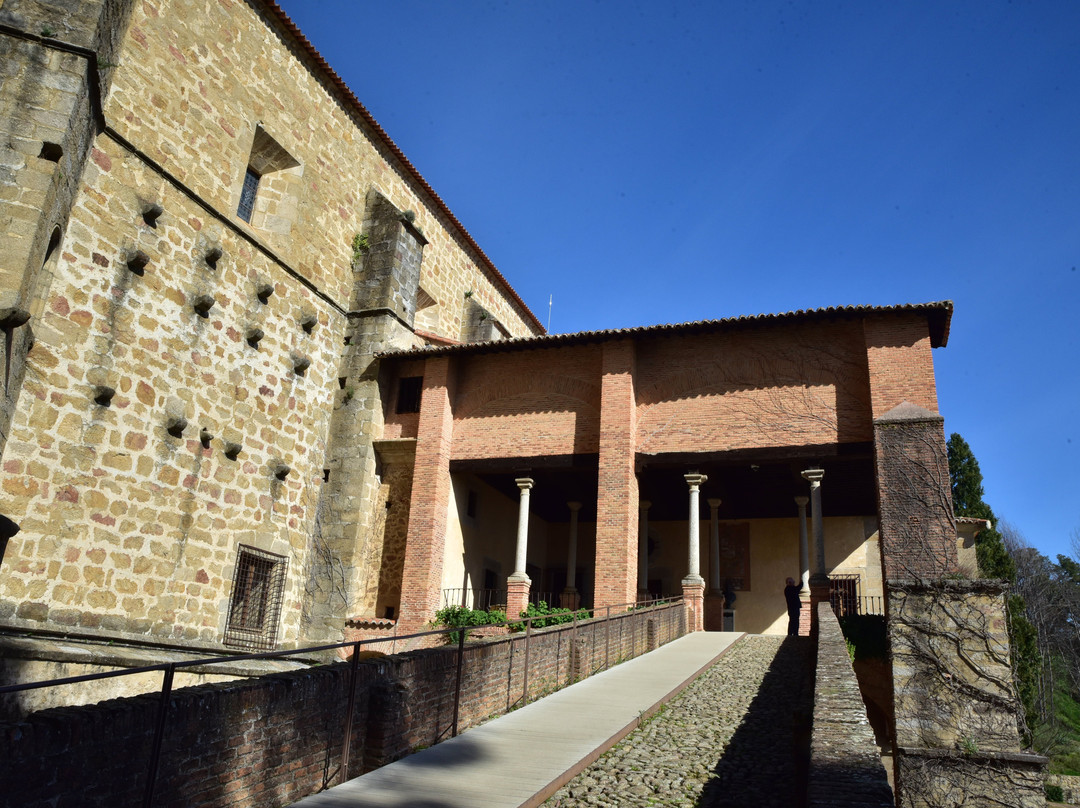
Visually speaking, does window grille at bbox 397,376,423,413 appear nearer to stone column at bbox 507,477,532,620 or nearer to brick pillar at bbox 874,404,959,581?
stone column at bbox 507,477,532,620

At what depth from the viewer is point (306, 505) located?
16.1 m

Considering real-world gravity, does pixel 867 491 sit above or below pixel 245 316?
below

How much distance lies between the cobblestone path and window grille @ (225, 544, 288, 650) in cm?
805

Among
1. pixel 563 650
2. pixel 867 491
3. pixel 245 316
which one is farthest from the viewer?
pixel 867 491

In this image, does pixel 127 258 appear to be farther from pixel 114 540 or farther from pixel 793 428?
pixel 793 428

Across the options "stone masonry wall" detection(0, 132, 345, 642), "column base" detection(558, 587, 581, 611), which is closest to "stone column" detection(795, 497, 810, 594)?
"column base" detection(558, 587, 581, 611)

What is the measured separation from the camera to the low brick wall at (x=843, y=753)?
11.8 feet

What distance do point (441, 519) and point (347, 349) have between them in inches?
172

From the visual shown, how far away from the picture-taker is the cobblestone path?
6027mm

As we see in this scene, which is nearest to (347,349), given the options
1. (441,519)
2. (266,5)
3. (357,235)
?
(357,235)

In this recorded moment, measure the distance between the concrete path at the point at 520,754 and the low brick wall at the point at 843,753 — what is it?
2027 mm

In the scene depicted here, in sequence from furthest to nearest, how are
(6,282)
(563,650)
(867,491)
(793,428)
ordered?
(867,491) → (793,428) → (563,650) → (6,282)

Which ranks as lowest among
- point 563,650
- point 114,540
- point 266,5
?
point 563,650

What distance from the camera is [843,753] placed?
4266 mm
